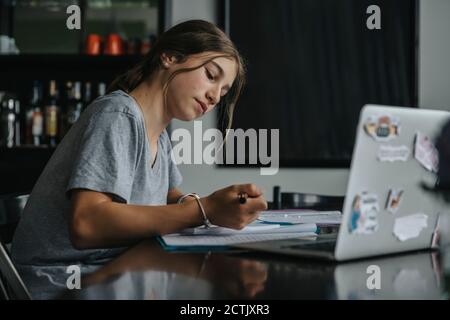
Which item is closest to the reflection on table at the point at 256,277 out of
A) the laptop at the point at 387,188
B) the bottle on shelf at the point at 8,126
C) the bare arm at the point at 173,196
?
the laptop at the point at 387,188

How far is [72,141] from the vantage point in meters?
1.29

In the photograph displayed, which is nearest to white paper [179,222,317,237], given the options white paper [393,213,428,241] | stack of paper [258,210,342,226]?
stack of paper [258,210,342,226]

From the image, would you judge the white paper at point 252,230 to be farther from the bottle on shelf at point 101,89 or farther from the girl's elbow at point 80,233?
the bottle on shelf at point 101,89

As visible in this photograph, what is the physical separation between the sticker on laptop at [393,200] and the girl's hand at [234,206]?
10.0 inches

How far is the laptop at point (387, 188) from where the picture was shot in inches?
32.7

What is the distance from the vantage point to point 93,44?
3328 mm

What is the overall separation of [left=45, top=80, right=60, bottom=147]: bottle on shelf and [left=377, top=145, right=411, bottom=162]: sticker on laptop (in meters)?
2.70

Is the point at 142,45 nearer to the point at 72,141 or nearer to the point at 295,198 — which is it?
the point at 295,198

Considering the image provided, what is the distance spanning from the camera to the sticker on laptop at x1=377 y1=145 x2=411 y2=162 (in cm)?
85

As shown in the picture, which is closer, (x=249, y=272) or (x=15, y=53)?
(x=249, y=272)

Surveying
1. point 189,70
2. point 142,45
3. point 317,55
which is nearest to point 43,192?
point 189,70

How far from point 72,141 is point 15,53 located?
227cm

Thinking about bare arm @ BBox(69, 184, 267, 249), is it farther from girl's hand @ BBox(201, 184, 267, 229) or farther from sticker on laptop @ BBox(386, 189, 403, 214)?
sticker on laptop @ BBox(386, 189, 403, 214)

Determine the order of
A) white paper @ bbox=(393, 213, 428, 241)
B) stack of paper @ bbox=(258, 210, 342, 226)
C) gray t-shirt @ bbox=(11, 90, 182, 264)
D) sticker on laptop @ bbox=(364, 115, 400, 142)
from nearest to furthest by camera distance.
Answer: sticker on laptop @ bbox=(364, 115, 400, 142), white paper @ bbox=(393, 213, 428, 241), gray t-shirt @ bbox=(11, 90, 182, 264), stack of paper @ bbox=(258, 210, 342, 226)
